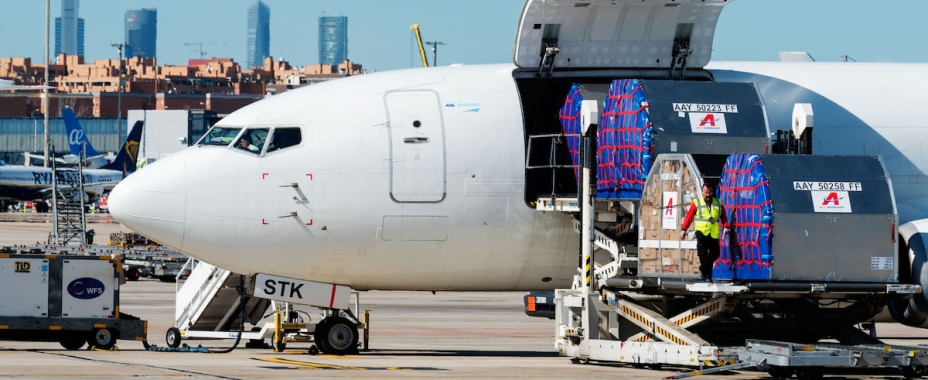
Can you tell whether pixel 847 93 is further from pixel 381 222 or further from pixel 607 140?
pixel 381 222

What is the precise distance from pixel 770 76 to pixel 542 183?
4.13 meters

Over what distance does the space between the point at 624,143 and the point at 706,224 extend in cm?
231

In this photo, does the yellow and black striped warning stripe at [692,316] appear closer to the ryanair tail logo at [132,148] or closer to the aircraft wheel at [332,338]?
the aircraft wheel at [332,338]

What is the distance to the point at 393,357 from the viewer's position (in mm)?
22297

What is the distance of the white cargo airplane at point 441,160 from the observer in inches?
830

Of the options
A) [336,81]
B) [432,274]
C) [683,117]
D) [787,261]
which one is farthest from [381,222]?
[787,261]

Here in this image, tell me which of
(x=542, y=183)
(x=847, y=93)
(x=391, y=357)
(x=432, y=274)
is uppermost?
(x=847, y=93)

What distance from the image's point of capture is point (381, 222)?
69.5ft

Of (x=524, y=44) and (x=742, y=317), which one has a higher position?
(x=524, y=44)

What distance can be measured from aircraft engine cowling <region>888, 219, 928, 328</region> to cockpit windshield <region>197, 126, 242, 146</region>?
10022 millimetres

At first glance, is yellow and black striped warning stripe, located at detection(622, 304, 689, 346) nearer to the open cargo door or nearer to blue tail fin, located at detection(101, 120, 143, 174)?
the open cargo door

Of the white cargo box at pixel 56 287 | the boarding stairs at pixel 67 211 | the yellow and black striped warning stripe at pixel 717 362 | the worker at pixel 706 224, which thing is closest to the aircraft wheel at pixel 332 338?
the white cargo box at pixel 56 287

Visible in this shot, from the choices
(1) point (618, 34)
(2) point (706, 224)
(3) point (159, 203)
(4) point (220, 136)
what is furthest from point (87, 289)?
(2) point (706, 224)

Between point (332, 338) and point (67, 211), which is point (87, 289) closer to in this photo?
point (332, 338)
